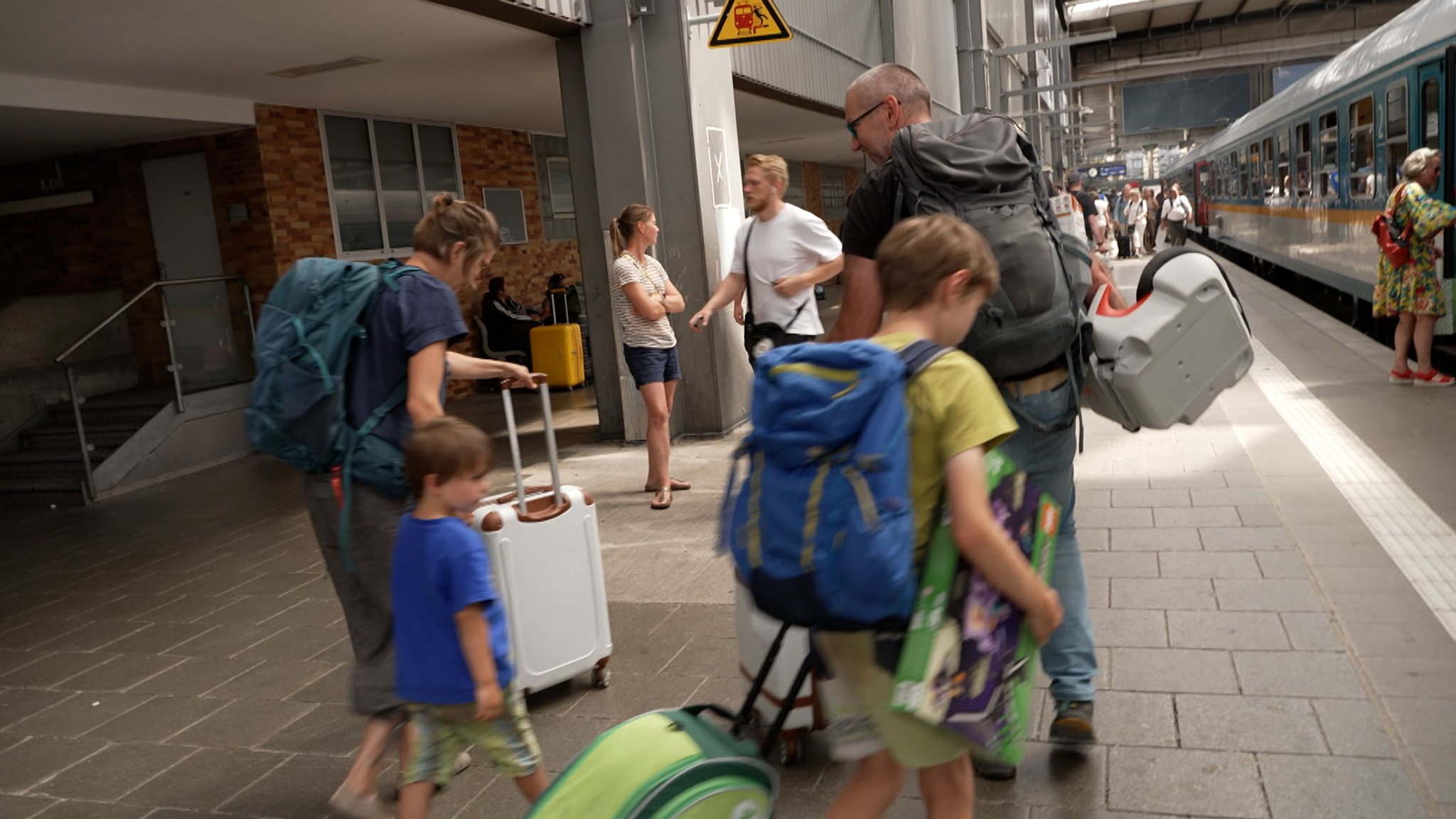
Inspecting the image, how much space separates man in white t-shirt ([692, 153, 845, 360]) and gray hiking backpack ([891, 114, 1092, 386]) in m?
2.91

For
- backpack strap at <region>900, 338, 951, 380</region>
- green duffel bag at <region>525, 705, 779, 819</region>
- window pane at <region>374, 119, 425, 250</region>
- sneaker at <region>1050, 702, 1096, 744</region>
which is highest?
window pane at <region>374, 119, 425, 250</region>

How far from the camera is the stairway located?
931 cm

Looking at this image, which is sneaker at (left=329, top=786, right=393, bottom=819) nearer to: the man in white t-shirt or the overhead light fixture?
the man in white t-shirt

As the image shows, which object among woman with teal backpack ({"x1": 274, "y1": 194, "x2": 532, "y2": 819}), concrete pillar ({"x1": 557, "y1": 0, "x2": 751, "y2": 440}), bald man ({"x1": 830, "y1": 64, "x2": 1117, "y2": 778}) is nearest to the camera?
bald man ({"x1": 830, "y1": 64, "x2": 1117, "y2": 778})

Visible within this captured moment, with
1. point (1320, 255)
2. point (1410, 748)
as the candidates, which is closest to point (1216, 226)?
point (1320, 255)

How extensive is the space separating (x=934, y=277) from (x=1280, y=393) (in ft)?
25.7

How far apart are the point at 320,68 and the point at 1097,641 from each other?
800cm

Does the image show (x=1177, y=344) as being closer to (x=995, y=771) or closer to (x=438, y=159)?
(x=995, y=771)

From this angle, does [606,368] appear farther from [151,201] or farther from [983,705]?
[983,705]

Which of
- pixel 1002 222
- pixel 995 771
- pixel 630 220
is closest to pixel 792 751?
pixel 995 771

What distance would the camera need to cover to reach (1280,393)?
8.90 meters

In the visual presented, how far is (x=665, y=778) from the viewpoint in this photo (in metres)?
1.99

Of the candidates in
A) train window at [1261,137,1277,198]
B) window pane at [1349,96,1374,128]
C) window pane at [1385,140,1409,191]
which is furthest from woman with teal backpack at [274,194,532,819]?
train window at [1261,137,1277,198]

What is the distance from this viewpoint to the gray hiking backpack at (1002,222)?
2.84m
